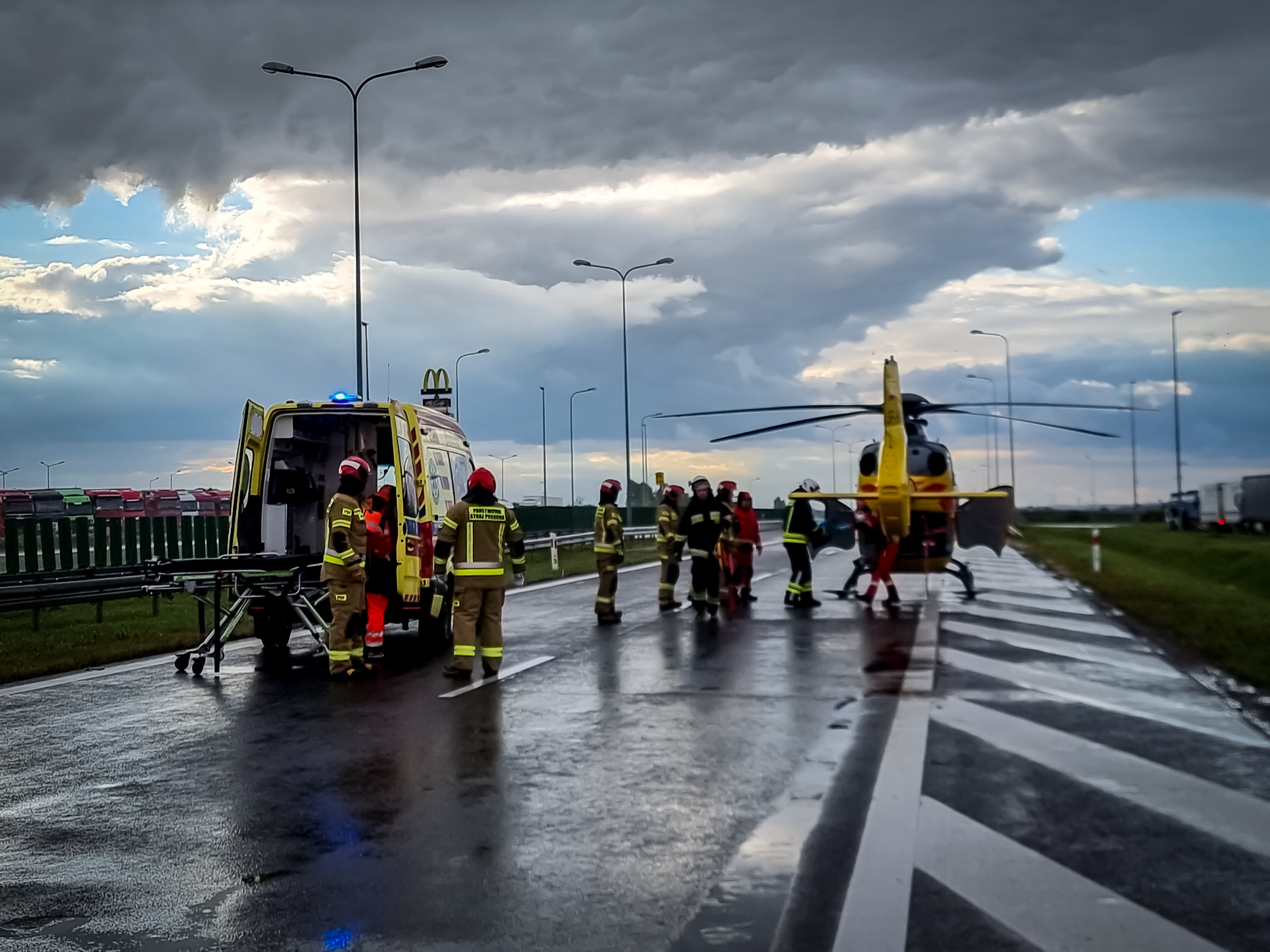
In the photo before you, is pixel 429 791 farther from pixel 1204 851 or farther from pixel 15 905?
pixel 1204 851

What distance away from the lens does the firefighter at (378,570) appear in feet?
42.6

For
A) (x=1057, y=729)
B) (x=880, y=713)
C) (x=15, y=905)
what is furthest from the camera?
(x=880, y=713)

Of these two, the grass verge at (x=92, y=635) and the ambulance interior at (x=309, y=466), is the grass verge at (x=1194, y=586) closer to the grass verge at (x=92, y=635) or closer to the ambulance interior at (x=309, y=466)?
the grass verge at (x=92, y=635)

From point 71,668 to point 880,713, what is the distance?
8.44m

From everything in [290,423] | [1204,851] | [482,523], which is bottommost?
[1204,851]

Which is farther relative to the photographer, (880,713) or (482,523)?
(482,523)

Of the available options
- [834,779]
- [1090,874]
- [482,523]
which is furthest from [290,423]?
[1090,874]

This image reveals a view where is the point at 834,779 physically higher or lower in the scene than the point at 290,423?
lower

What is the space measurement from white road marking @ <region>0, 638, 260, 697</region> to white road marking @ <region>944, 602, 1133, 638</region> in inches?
376

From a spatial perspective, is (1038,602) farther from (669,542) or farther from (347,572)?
(347,572)

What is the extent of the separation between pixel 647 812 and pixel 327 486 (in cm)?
1046

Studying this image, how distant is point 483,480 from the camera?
1192 cm

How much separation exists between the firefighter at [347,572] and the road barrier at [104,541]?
798 centimetres

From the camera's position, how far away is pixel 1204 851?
5695 mm
